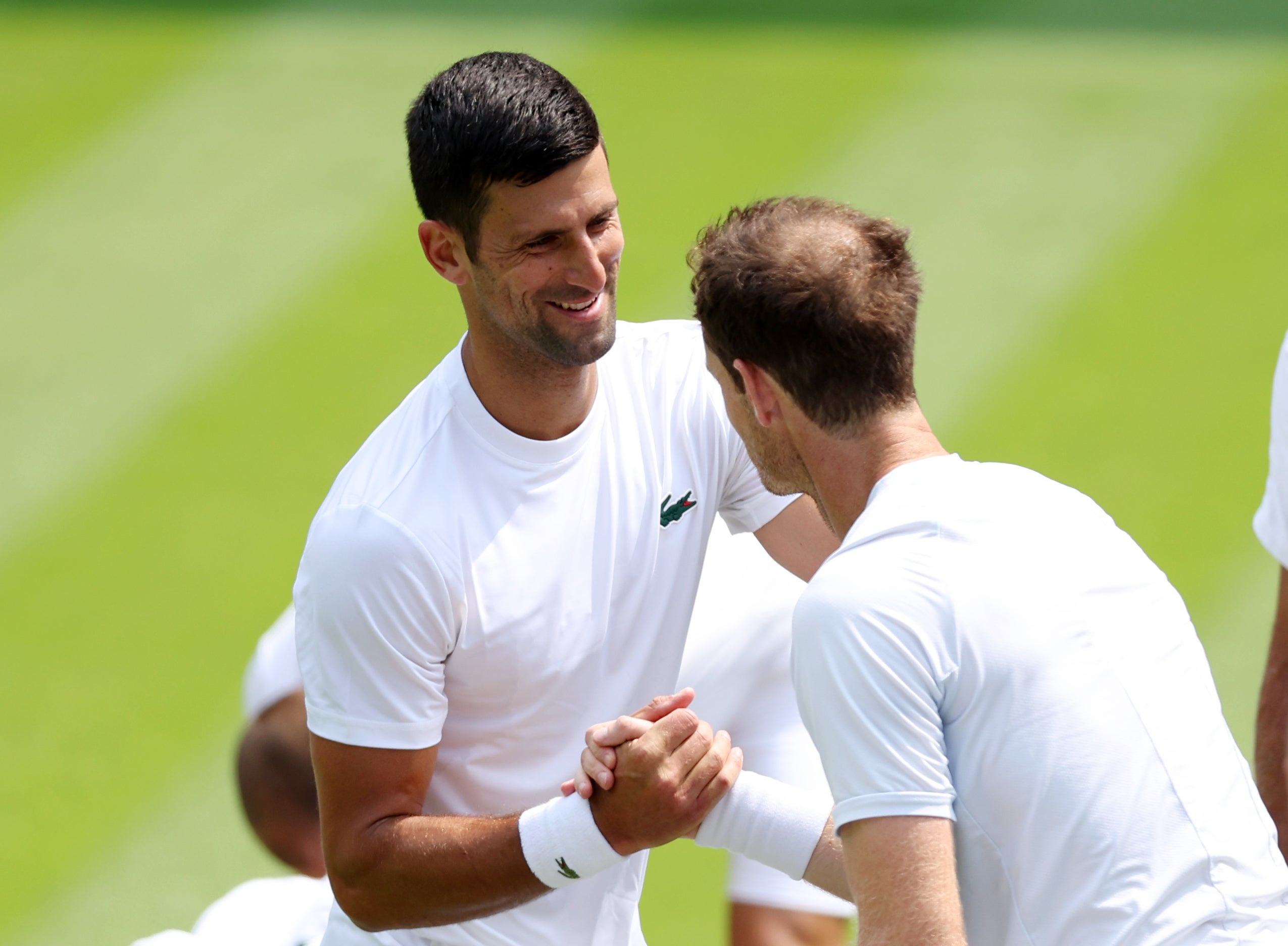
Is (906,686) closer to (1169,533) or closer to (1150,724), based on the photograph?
(1150,724)

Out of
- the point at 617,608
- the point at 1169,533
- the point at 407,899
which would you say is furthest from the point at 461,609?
the point at 1169,533

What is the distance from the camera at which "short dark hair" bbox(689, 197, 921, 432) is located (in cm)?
200

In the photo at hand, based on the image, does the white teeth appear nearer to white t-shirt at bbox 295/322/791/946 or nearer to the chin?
the chin

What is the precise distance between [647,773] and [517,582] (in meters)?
0.36

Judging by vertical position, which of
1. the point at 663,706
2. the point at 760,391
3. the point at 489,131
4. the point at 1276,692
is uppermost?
the point at 489,131

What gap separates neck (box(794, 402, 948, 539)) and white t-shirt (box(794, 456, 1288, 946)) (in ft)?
0.39

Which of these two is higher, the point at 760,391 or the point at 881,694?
the point at 760,391

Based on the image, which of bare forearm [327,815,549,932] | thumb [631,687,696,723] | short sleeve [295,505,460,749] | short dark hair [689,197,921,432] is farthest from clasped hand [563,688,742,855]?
short dark hair [689,197,921,432]

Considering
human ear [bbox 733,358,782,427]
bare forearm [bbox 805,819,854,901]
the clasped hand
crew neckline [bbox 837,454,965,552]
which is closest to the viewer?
crew neckline [bbox 837,454,965,552]

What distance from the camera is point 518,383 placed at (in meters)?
2.56

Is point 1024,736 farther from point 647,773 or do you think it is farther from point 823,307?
point 647,773

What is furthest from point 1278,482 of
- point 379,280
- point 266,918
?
point 379,280

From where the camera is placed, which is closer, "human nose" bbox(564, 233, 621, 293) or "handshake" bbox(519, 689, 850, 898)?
"handshake" bbox(519, 689, 850, 898)

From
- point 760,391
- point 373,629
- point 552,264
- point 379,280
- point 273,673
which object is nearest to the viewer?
point 760,391
